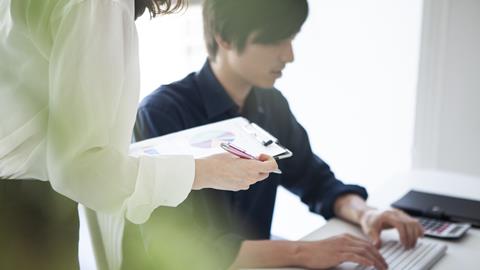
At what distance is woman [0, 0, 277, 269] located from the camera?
1.74 ft

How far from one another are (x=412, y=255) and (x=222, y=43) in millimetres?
547

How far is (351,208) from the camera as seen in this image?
104 centimetres

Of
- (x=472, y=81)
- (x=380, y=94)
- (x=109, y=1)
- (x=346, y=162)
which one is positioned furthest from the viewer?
(x=346, y=162)

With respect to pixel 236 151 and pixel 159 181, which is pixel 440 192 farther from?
pixel 159 181

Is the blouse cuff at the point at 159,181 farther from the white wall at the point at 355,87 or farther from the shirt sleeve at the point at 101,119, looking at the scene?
the white wall at the point at 355,87

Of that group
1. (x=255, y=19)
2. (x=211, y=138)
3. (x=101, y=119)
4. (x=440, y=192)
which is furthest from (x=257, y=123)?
(x=101, y=119)

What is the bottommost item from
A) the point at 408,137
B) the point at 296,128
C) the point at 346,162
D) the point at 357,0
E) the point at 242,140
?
the point at 346,162

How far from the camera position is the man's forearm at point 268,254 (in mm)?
830

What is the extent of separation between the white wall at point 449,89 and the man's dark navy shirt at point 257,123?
1.57 ft

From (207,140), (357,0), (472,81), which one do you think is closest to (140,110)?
(207,140)

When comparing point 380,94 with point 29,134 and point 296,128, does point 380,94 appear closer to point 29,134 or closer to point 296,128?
point 296,128

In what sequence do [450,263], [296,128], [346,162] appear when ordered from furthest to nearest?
[346,162] < [296,128] < [450,263]

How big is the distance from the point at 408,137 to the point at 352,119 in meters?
0.17

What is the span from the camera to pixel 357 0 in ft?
4.78
